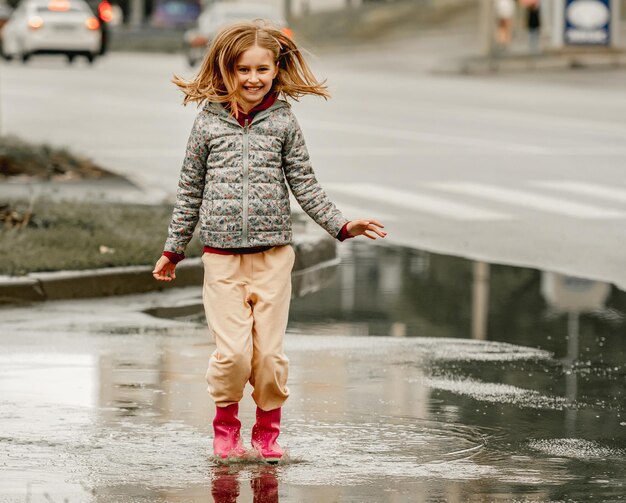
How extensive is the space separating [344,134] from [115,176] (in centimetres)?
720

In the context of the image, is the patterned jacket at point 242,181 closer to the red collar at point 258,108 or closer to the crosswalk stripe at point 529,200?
the red collar at point 258,108

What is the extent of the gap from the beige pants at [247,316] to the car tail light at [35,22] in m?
41.1

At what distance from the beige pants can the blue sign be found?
38.3m

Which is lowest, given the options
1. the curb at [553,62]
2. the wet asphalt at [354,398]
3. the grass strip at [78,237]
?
the wet asphalt at [354,398]

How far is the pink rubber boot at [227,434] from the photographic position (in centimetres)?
624

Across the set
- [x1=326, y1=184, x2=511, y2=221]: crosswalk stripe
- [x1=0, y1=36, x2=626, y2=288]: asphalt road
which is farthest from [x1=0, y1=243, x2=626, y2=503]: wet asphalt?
[x1=326, y1=184, x2=511, y2=221]: crosswalk stripe

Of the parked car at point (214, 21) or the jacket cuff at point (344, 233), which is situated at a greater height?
the parked car at point (214, 21)

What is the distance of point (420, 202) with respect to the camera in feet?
54.3

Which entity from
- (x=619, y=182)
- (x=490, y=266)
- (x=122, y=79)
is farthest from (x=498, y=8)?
(x=490, y=266)

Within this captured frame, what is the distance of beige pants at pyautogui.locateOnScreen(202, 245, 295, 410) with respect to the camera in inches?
245

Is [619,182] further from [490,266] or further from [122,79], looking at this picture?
[122,79]

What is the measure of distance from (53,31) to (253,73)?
135 feet

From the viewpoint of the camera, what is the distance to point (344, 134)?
81.4 ft

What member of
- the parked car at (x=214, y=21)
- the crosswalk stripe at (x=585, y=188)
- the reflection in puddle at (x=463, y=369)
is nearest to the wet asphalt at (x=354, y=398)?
the reflection in puddle at (x=463, y=369)
